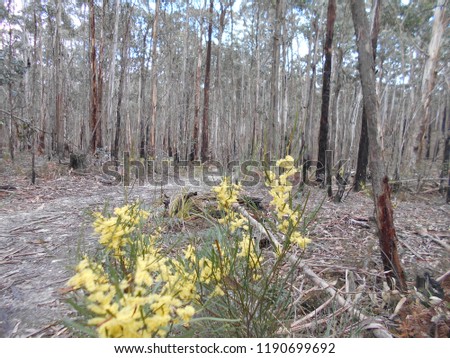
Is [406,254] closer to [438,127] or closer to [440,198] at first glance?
[440,198]

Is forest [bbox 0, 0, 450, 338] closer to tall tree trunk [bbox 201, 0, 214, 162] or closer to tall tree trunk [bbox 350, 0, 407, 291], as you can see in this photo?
tall tree trunk [bbox 350, 0, 407, 291]

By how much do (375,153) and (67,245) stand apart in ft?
8.29

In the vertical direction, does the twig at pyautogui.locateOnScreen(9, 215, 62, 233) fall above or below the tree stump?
below

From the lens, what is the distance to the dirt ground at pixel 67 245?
1.58 metres

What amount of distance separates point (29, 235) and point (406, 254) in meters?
3.49

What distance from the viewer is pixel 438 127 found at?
22750 millimetres

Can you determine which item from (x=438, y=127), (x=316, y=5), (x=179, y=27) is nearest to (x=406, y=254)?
(x=316, y=5)

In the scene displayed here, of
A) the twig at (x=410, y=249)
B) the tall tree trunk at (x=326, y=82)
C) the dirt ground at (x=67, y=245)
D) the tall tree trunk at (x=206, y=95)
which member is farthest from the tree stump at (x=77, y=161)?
the twig at (x=410, y=249)

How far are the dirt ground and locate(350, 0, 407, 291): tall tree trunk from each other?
0.89 ft

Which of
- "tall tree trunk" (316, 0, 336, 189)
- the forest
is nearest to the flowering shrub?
the forest

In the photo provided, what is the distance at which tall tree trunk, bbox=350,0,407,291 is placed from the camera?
1643mm

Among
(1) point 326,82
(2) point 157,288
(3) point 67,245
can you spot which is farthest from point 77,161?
(2) point 157,288

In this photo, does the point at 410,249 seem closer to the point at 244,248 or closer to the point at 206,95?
the point at 244,248

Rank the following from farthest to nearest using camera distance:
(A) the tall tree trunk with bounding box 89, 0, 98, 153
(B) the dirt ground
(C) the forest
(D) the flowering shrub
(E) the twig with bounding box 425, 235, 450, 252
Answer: (A) the tall tree trunk with bounding box 89, 0, 98, 153 → (E) the twig with bounding box 425, 235, 450, 252 → (B) the dirt ground → (C) the forest → (D) the flowering shrub
